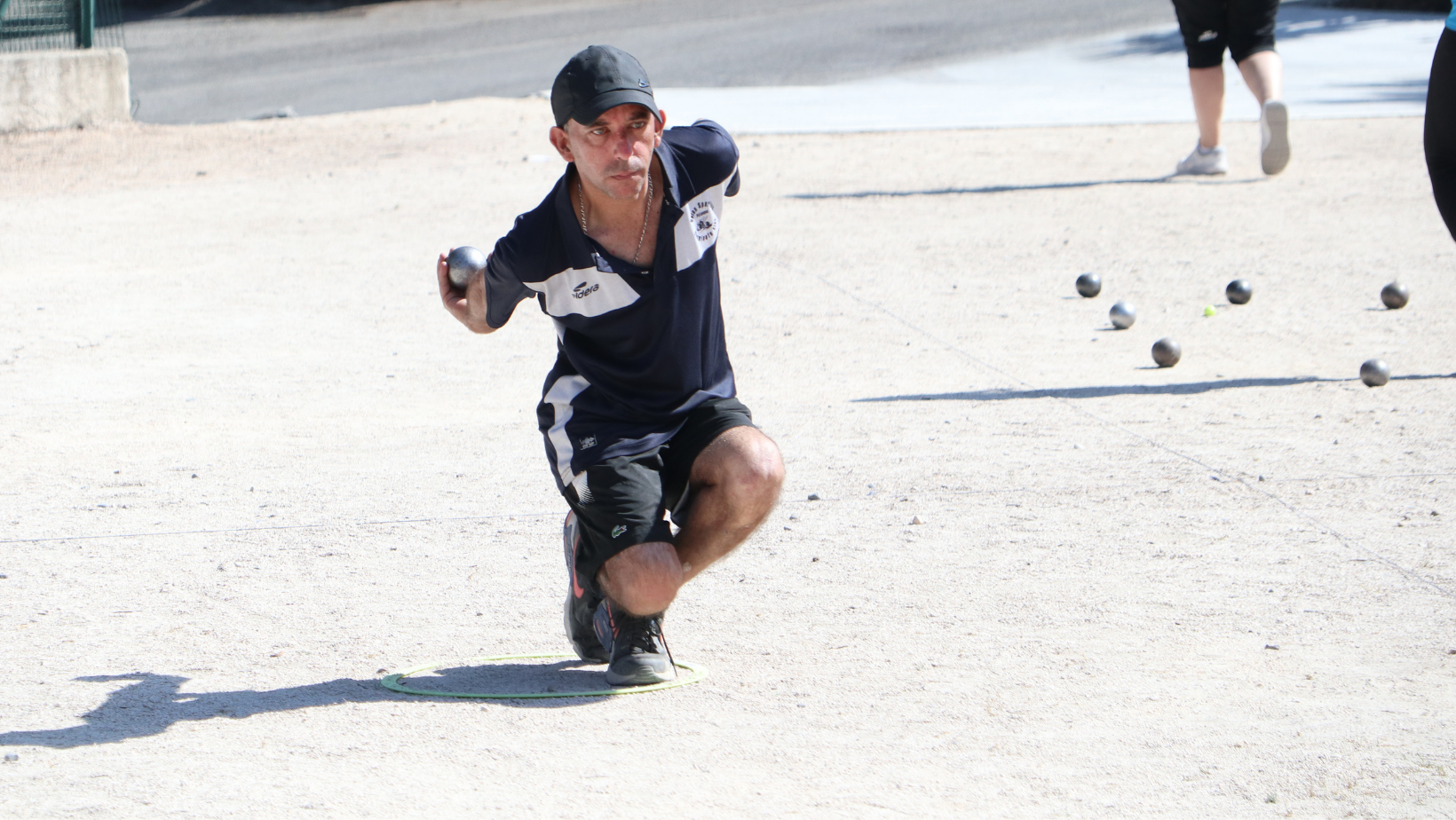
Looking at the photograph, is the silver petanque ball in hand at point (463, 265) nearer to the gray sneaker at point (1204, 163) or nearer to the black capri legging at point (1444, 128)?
the black capri legging at point (1444, 128)

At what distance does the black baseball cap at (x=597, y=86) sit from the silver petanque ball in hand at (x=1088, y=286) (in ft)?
16.2

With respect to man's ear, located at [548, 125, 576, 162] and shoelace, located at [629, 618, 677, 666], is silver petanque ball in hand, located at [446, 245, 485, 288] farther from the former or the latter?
shoelace, located at [629, 618, 677, 666]

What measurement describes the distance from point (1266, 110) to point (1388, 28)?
11864mm

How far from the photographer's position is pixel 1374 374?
6.72 metres

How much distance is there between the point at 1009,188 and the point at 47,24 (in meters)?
8.46

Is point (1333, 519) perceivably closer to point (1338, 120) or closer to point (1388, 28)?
point (1338, 120)

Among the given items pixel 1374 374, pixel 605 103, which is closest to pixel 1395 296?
pixel 1374 374

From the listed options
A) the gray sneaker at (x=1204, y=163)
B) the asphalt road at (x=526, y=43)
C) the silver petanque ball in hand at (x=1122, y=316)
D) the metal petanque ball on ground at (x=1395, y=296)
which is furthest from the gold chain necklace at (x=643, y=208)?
the asphalt road at (x=526, y=43)

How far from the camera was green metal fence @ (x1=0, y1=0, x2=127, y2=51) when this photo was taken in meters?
14.4

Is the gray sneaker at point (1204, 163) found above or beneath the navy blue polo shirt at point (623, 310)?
beneath

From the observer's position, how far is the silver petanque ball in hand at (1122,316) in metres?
7.91

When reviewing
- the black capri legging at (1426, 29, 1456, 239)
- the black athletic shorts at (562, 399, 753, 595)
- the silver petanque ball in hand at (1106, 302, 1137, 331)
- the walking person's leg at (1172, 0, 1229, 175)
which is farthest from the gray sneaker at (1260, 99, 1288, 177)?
the black athletic shorts at (562, 399, 753, 595)

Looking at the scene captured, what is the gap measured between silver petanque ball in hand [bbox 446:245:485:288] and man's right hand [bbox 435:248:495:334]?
12 mm

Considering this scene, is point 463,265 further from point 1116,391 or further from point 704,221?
point 1116,391
